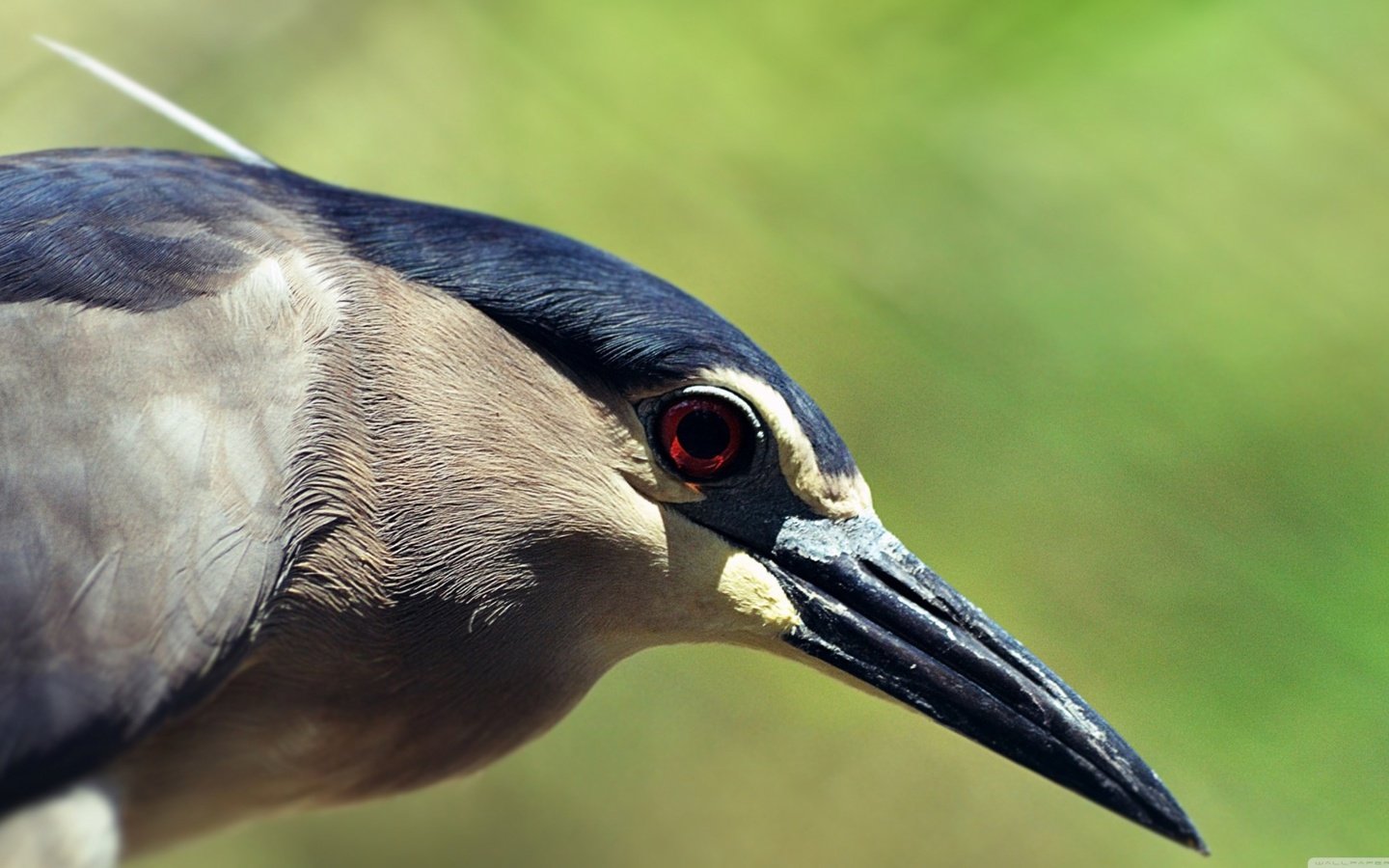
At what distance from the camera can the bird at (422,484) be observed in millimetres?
1267

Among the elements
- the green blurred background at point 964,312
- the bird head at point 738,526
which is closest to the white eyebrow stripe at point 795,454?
the bird head at point 738,526

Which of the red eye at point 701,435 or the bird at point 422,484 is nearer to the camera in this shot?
the bird at point 422,484

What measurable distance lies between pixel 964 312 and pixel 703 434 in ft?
5.40

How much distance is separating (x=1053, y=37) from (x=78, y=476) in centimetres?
230

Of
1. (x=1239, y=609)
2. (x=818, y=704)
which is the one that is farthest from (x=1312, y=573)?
(x=818, y=704)

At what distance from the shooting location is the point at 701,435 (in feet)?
4.55

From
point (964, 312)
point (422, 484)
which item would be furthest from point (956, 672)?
point (964, 312)

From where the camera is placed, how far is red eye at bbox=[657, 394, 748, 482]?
1379mm

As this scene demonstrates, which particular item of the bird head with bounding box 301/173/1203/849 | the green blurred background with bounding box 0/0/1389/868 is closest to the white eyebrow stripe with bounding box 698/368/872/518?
the bird head with bounding box 301/173/1203/849

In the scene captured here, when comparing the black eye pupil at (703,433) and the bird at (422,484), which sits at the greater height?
the black eye pupil at (703,433)

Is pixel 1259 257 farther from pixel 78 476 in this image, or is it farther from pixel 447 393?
pixel 78 476

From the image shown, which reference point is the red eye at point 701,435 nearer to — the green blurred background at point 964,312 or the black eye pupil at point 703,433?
the black eye pupil at point 703,433

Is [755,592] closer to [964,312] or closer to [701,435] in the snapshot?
[701,435]

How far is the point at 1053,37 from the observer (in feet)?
9.64
